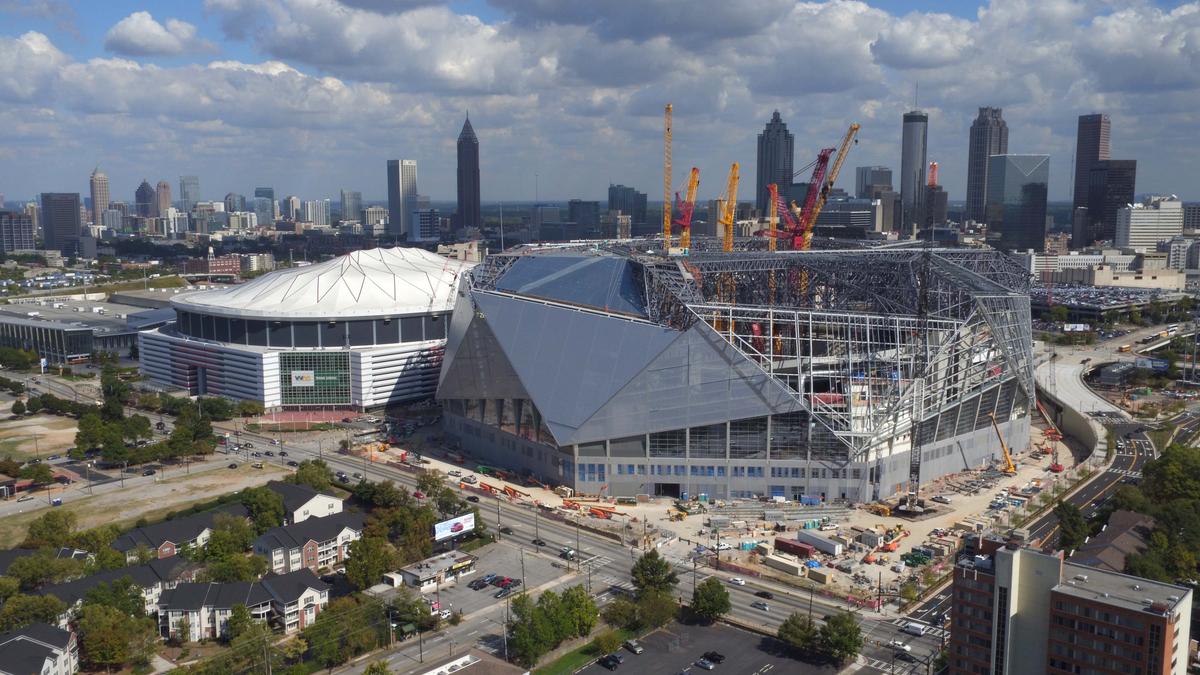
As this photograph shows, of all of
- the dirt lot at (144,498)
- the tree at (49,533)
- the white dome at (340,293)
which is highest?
the white dome at (340,293)

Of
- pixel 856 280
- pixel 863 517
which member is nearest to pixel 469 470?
pixel 863 517

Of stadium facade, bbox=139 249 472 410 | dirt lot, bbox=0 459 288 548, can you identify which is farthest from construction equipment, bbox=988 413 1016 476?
dirt lot, bbox=0 459 288 548

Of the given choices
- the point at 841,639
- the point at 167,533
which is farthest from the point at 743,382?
the point at 167,533

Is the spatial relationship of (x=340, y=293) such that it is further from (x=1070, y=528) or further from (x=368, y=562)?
Answer: (x=1070, y=528)

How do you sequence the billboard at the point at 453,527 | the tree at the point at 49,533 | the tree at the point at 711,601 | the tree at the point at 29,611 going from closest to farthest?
the tree at the point at 29,611 < the tree at the point at 711,601 < the tree at the point at 49,533 < the billboard at the point at 453,527

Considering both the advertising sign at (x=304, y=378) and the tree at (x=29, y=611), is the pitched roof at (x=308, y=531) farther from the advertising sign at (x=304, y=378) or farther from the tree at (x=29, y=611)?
the advertising sign at (x=304, y=378)

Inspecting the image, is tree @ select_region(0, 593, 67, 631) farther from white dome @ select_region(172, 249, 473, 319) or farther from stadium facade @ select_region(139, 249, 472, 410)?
white dome @ select_region(172, 249, 473, 319)

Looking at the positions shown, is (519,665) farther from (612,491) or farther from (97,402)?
(97,402)

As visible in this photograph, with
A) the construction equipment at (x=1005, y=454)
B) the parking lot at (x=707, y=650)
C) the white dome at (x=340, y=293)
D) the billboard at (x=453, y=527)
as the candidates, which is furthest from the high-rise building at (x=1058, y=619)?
the white dome at (x=340, y=293)
